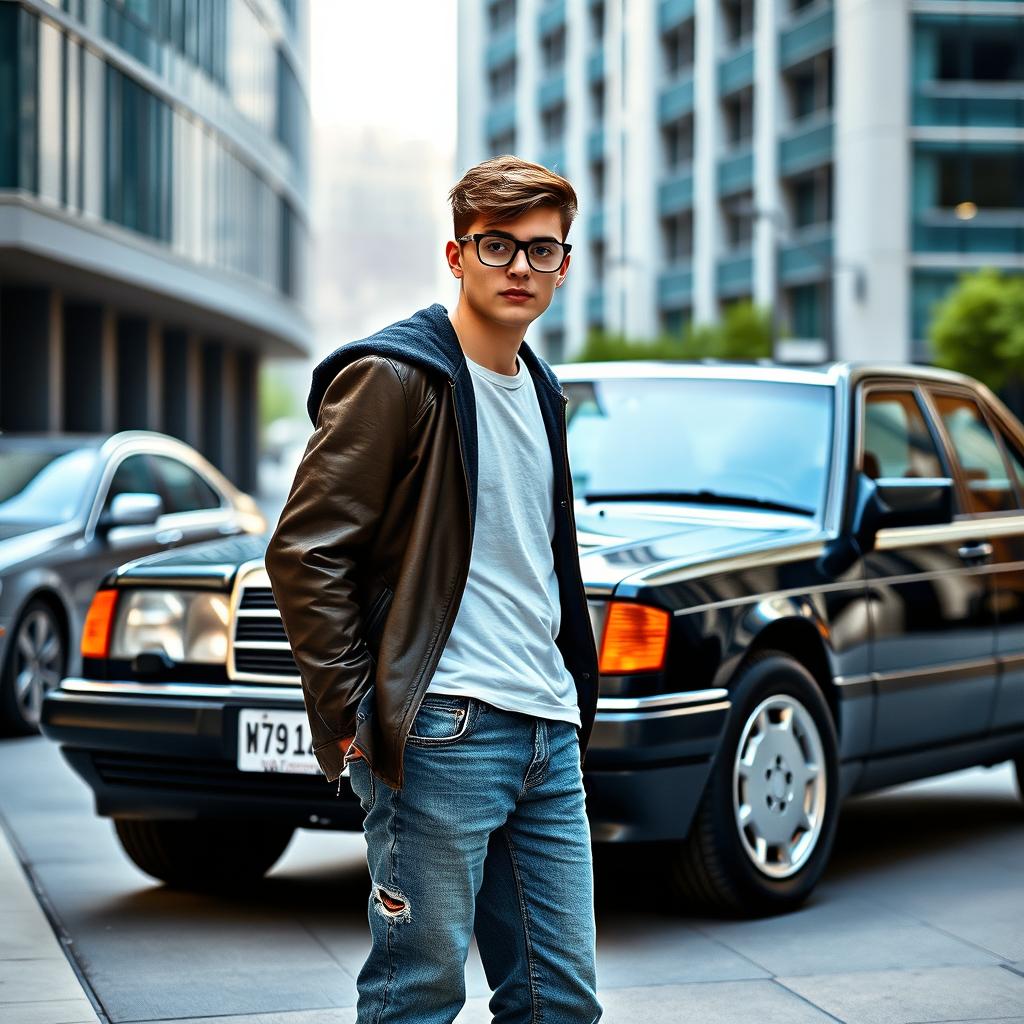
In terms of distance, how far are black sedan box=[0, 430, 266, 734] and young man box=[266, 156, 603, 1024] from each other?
660cm

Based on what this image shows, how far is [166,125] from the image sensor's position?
34031 millimetres

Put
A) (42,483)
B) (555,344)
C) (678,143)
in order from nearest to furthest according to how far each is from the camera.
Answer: (42,483) < (678,143) < (555,344)

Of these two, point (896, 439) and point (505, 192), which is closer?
point (505, 192)

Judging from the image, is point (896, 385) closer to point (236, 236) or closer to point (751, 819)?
point (751, 819)

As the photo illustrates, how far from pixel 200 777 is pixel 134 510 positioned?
4.71 meters

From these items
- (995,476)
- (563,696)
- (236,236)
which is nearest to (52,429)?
(236,236)

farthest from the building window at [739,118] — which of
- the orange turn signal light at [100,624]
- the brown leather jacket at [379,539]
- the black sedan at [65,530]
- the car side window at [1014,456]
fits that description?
the brown leather jacket at [379,539]

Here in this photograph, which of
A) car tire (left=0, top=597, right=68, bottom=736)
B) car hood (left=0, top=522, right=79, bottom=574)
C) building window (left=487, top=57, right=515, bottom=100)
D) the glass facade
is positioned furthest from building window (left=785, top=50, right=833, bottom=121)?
car tire (left=0, top=597, right=68, bottom=736)

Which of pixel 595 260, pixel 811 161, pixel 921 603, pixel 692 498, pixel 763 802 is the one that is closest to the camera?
pixel 763 802

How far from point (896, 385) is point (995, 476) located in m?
0.71

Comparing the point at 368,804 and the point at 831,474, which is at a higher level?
the point at 831,474

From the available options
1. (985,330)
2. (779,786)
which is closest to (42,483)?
(779,786)

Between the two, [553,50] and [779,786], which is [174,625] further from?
[553,50]

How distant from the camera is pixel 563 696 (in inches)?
120
